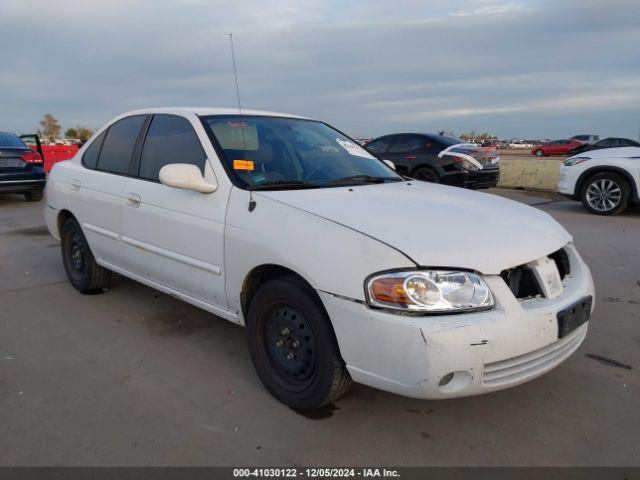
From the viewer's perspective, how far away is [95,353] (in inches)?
140

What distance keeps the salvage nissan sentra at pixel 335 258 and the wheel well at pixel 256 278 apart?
0.01 meters

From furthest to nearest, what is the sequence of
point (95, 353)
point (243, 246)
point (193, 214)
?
point (95, 353) → point (193, 214) → point (243, 246)

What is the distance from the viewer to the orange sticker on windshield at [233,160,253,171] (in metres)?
3.21

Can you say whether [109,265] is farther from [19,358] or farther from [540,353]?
[540,353]

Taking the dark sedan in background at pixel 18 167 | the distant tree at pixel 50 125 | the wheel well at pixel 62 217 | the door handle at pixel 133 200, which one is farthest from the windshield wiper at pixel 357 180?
the distant tree at pixel 50 125

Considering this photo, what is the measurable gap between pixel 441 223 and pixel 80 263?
11.5ft

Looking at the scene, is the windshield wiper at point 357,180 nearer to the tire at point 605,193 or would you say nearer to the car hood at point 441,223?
the car hood at point 441,223

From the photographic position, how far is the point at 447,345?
7.28 ft

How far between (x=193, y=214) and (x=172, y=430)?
1266 mm

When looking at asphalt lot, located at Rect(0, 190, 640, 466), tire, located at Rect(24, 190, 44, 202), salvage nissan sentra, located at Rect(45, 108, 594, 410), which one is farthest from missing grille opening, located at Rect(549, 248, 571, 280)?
tire, located at Rect(24, 190, 44, 202)

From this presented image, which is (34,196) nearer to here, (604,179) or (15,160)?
(15,160)

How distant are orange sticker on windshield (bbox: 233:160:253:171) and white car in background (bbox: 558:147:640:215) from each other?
761 centimetres

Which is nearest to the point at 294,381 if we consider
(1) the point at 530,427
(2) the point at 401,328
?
(2) the point at 401,328

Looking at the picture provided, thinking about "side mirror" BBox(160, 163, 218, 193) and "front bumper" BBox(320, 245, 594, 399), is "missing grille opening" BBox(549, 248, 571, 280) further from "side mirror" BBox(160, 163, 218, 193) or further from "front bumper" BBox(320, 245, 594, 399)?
"side mirror" BBox(160, 163, 218, 193)
